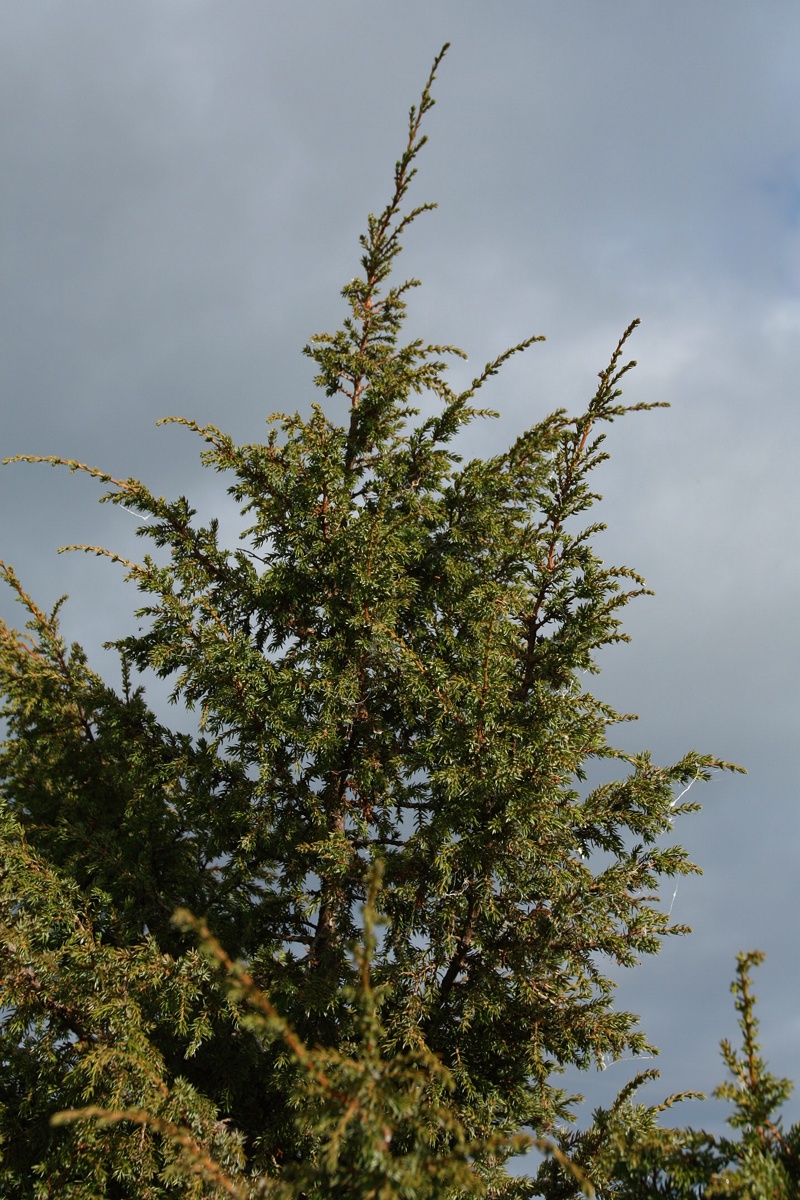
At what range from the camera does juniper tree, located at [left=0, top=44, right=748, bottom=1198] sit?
6.68 m

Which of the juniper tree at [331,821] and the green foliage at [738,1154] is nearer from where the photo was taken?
the green foliage at [738,1154]

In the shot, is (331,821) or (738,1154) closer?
(738,1154)

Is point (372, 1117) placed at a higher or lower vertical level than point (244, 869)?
lower

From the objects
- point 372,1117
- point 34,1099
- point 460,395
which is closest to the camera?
point 372,1117

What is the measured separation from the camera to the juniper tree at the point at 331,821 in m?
6.68

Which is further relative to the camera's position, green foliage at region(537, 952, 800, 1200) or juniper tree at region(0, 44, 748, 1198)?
juniper tree at region(0, 44, 748, 1198)

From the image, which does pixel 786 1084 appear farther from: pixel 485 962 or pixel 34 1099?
pixel 34 1099

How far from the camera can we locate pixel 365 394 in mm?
9750

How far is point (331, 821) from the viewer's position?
28.1ft

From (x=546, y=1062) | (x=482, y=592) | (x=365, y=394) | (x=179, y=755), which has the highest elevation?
(x=365, y=394)

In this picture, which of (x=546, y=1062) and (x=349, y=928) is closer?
(x=546, y=1062)

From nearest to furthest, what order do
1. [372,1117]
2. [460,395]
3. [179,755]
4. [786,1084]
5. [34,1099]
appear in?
1. [372,1117]
2. [786,1084]
3. [34,1099]
4. [179,755]
5. [460,395]

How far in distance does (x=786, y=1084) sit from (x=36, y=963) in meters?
5.08

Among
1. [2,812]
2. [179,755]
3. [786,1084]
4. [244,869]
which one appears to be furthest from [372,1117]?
[2,812]
